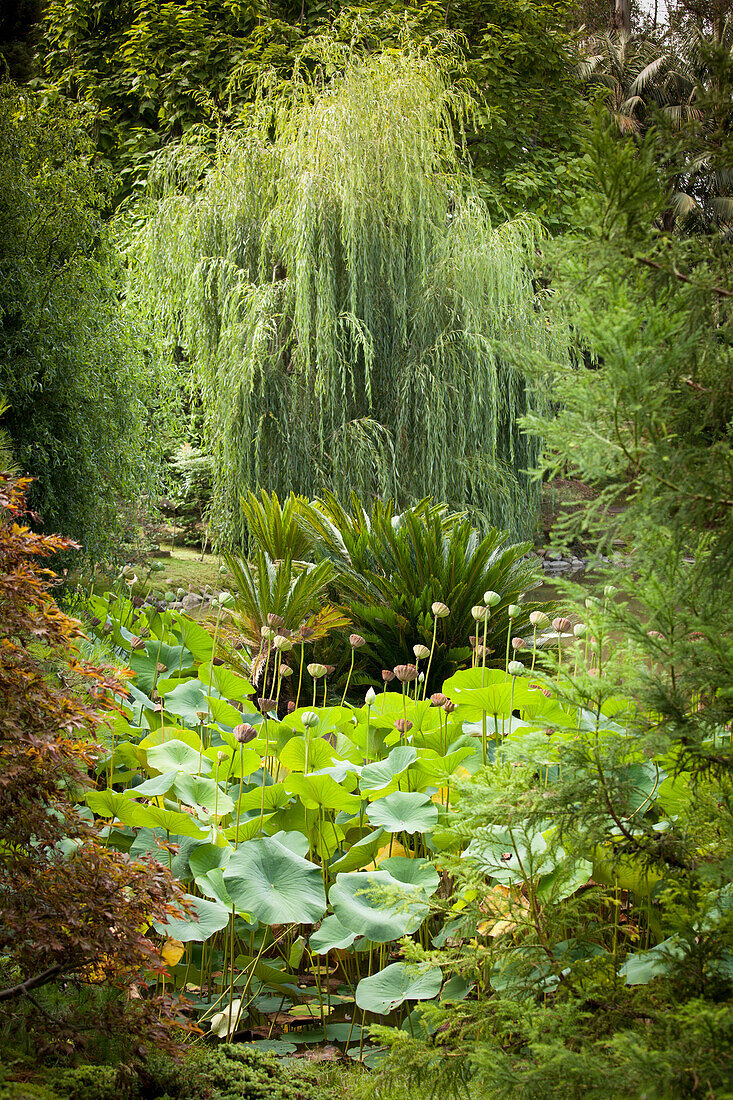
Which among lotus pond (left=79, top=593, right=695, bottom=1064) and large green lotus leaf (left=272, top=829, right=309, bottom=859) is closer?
lotus pond (left=79, top=593, right=695, bottom=1064)

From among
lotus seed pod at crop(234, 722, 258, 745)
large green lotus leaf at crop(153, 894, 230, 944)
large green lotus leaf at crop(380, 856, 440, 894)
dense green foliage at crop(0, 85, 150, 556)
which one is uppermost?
dense green foliage at crop(0, 85, 150, 556)

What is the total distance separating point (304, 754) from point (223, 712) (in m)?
0.46

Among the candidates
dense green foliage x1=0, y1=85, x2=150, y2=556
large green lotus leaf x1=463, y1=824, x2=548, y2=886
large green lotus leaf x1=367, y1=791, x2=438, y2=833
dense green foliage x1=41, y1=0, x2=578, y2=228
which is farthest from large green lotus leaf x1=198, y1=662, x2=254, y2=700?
dense green foliage x1=41, y1=0, x2=578, y2=228

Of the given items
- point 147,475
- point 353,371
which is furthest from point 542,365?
point 353,371

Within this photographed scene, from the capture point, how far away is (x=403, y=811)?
1921 mm

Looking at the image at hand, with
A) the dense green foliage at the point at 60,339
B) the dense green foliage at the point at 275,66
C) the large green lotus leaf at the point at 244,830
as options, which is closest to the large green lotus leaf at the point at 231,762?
the large green lotus leaf at the point at 244,830

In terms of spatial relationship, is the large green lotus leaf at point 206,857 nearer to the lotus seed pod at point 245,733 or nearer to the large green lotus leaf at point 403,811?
the lotus seed pod at point 245,733

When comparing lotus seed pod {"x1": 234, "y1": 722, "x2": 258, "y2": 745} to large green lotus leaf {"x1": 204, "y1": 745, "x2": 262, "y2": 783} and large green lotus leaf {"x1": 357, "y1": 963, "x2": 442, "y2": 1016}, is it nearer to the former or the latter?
large green lotus leaf {"x1": 204, "y1": 745, "x2": 262, "y2": 783}

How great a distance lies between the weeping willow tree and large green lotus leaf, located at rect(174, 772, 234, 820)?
14.6ft

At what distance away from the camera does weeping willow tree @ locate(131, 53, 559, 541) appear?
21.8 ft

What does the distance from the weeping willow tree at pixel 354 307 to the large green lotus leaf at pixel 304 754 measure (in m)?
4.35

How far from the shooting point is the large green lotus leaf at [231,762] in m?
2.22

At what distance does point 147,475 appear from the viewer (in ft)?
19.4

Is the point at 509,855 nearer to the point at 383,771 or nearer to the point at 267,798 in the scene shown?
the point at 383,771
